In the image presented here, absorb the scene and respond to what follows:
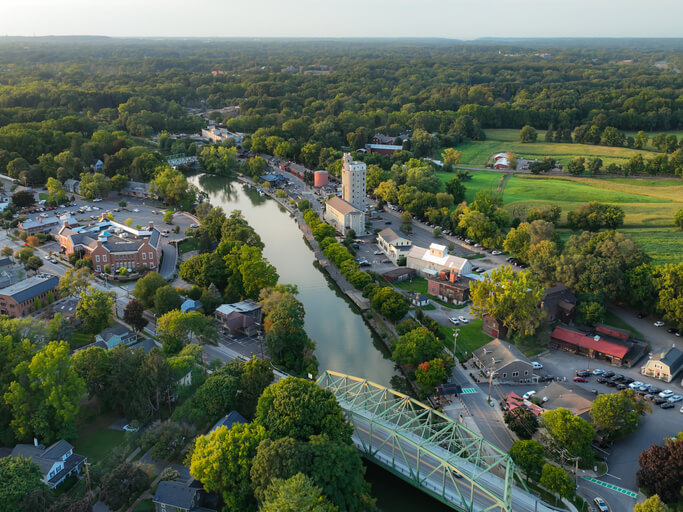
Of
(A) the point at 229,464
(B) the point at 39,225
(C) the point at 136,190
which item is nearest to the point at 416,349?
(A) the point at 229,464

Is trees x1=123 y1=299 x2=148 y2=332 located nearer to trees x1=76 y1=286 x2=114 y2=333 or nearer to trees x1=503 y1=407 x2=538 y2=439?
trees x1=76 y1=286 x2=114 y2=333

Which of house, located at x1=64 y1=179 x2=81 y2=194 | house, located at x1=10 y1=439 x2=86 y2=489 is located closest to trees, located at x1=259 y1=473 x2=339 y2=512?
house, located at x1=10 y1=439 x2=86 y2=489

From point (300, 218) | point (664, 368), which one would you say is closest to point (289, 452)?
point (664, 368)

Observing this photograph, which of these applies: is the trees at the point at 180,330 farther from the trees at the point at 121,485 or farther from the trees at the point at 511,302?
the trees at the point at 511,302

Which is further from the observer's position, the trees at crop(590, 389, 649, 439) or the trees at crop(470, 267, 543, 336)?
the trees at crop(470, 267, 543, 336)

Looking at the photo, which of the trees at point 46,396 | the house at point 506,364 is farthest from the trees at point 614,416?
the trees at point 46,396

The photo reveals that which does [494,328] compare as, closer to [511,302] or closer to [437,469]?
[511,302]

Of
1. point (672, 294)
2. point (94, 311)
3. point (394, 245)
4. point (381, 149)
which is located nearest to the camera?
point (94, 311)
